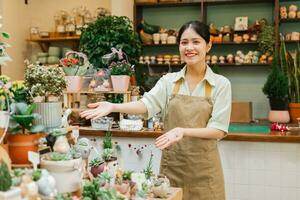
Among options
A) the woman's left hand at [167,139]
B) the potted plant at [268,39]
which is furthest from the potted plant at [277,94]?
the woman's left hand at [167,139]

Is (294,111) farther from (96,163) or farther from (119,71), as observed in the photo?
(96,163)

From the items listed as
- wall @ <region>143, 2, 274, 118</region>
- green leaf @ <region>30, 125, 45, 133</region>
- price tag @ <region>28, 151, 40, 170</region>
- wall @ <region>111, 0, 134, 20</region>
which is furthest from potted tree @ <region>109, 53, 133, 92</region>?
wall @ <region>143, 2, 274, 118</region>

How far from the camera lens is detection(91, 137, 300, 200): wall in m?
3.17

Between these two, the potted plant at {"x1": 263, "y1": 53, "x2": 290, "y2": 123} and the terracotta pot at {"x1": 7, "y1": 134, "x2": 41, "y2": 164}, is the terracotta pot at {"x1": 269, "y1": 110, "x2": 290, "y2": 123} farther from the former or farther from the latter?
the terracotta pot at {"x1": 7, "y1": 134, "x2": 41, "y2": 164}

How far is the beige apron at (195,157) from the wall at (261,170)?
0.80 metres

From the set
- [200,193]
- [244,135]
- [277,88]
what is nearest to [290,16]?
[277,88]

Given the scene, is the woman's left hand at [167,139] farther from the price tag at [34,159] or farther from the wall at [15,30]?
the wall at [15,30]

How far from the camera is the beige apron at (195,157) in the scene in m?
2.46

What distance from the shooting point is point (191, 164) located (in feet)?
8.09

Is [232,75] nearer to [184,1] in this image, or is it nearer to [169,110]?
[184,1]

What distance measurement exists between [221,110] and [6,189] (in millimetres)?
1314

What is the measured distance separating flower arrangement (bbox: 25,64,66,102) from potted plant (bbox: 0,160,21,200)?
0.58 meters

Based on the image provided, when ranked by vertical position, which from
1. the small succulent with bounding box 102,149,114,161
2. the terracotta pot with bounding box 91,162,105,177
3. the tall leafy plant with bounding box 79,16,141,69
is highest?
the tall leafy plant with bounding box 79,16,141,69

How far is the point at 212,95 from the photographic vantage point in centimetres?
244
